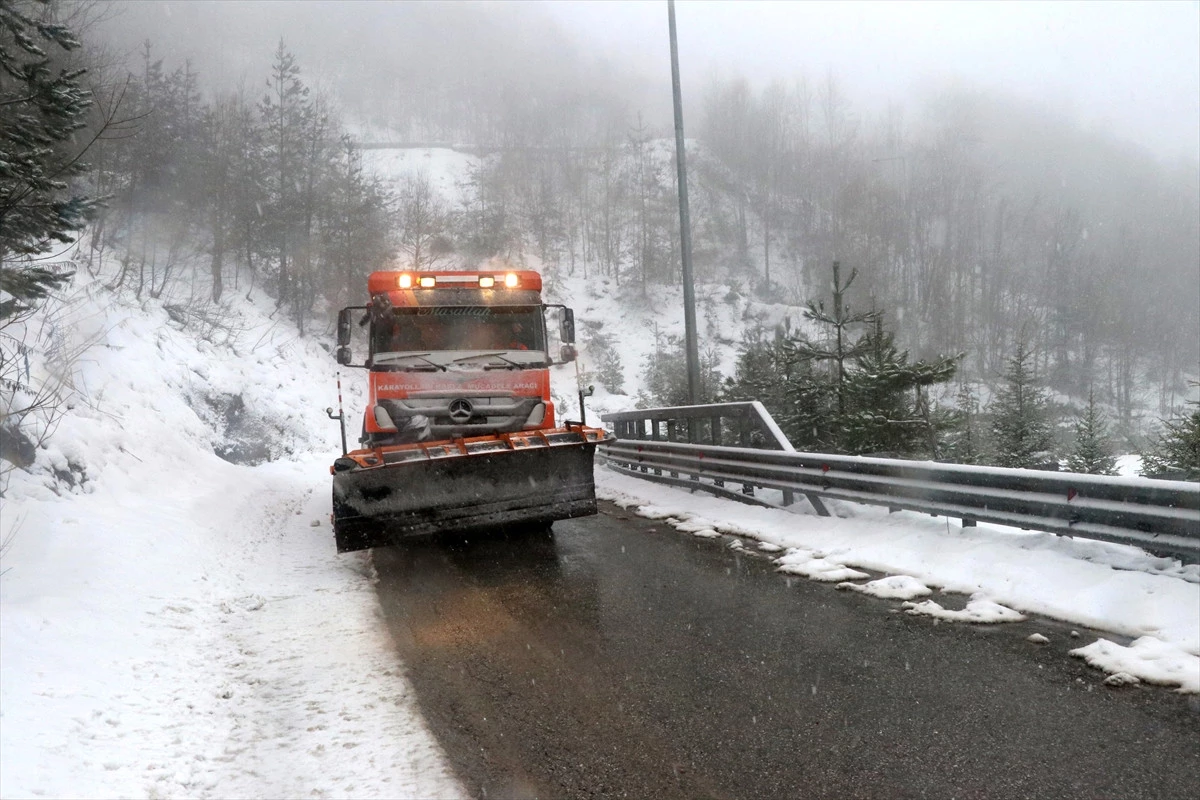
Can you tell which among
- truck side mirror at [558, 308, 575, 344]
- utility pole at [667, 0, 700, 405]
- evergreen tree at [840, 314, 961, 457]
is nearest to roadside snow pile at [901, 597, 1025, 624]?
truck side mirror at [558, 308, 575, 344]

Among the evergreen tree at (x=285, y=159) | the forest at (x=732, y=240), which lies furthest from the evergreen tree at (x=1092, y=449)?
the evergreen tree at (x=285, y=159)

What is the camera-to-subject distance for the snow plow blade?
6906 millimetres

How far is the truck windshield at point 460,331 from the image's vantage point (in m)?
8.15

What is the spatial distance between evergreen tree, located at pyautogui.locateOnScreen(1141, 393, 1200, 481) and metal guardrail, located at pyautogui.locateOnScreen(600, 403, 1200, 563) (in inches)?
331


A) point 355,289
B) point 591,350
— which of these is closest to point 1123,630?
point 355,289

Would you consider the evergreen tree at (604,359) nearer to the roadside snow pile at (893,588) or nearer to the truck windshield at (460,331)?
the truck windshield at (460,331)

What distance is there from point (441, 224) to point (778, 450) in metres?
56.1

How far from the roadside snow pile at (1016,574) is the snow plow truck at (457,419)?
216 centimetres

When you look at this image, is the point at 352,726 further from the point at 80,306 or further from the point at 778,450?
the point at 80,306

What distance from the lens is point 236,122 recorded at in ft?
136

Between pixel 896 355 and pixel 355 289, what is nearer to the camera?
pixel 896 355

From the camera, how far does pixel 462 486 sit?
7297 mm

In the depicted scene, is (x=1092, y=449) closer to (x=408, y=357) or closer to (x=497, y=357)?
(x=497, y=357)

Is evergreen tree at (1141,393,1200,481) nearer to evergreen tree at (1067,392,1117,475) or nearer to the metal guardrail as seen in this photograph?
evergreen tree at (1067,392,1117,475)
